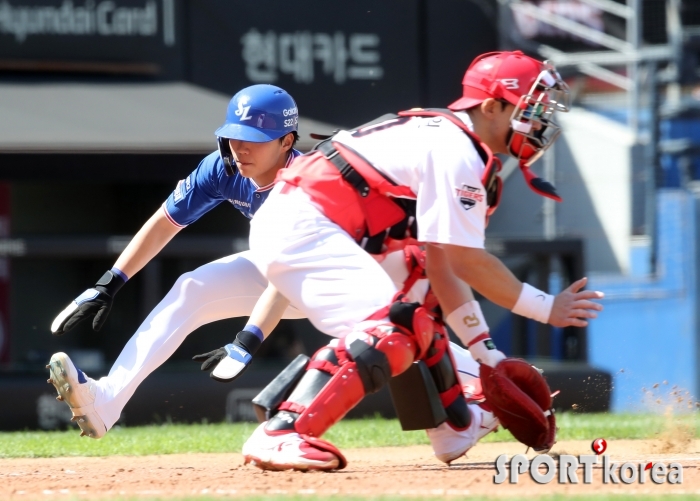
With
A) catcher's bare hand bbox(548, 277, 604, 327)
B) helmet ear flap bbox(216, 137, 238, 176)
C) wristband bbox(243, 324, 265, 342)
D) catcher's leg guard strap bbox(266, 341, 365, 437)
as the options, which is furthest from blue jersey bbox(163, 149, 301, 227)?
catcher's bare hand bbox(548, 277, 604, 327)

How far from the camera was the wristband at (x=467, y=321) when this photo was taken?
14.1 feet

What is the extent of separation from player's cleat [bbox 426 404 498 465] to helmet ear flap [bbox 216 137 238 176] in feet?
4.37

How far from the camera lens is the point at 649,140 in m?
11.0

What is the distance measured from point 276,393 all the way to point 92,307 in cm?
117

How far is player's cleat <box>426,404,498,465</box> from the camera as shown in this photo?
4.46 metres

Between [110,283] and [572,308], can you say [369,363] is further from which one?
[110,283]

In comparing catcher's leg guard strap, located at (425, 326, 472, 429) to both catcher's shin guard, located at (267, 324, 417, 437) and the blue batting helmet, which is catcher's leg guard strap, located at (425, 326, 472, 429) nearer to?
catcher's shin guard, located at (267, 324, 417, 437)

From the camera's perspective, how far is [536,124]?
4230mm

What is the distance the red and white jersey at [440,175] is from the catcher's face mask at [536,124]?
1.09 feet

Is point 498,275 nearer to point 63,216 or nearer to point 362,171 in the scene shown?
point 362,171

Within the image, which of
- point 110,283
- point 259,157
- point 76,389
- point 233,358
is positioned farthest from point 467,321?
point 110,283

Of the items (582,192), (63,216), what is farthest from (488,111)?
(63,216)

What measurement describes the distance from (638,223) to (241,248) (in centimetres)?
415

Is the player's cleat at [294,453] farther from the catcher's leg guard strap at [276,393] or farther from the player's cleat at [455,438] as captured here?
the player's cleat at [455,438]
